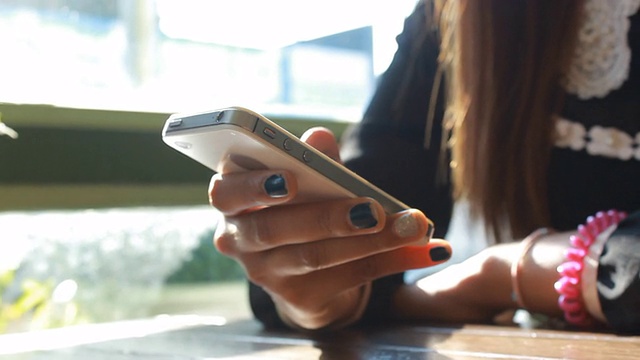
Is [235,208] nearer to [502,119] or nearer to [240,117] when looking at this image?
[240,117]

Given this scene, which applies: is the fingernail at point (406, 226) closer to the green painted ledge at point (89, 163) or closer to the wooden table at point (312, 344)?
the wooden table at point (312, 344)

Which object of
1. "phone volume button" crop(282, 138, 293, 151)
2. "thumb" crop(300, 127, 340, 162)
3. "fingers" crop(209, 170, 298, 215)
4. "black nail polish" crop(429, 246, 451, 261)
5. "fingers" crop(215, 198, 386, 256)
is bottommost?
"black nail polish" crop(429, 246, 451, 261)

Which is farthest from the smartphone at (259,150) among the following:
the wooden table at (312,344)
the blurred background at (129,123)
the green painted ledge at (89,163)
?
the green painted ledge at (89,163)

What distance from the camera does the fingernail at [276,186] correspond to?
1.55 ft

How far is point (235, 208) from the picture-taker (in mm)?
533

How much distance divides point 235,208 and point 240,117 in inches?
5.1

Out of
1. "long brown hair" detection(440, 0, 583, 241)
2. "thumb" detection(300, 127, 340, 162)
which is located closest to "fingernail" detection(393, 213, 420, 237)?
"thumb" detection(300, 127, 340, 162)

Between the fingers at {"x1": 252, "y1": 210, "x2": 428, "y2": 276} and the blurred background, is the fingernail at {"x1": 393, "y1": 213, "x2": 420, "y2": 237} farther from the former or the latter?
the blurred background

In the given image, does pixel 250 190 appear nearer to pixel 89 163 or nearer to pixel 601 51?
pixel 601 51

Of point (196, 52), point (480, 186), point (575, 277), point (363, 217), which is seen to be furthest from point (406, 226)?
point (196, 52)

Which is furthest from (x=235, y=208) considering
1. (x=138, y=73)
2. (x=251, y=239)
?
(x=138, y=73)

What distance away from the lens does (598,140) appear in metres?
0.69

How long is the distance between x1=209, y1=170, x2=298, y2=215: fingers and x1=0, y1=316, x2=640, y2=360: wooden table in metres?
0.12

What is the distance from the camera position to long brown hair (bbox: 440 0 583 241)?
2.34 feet
